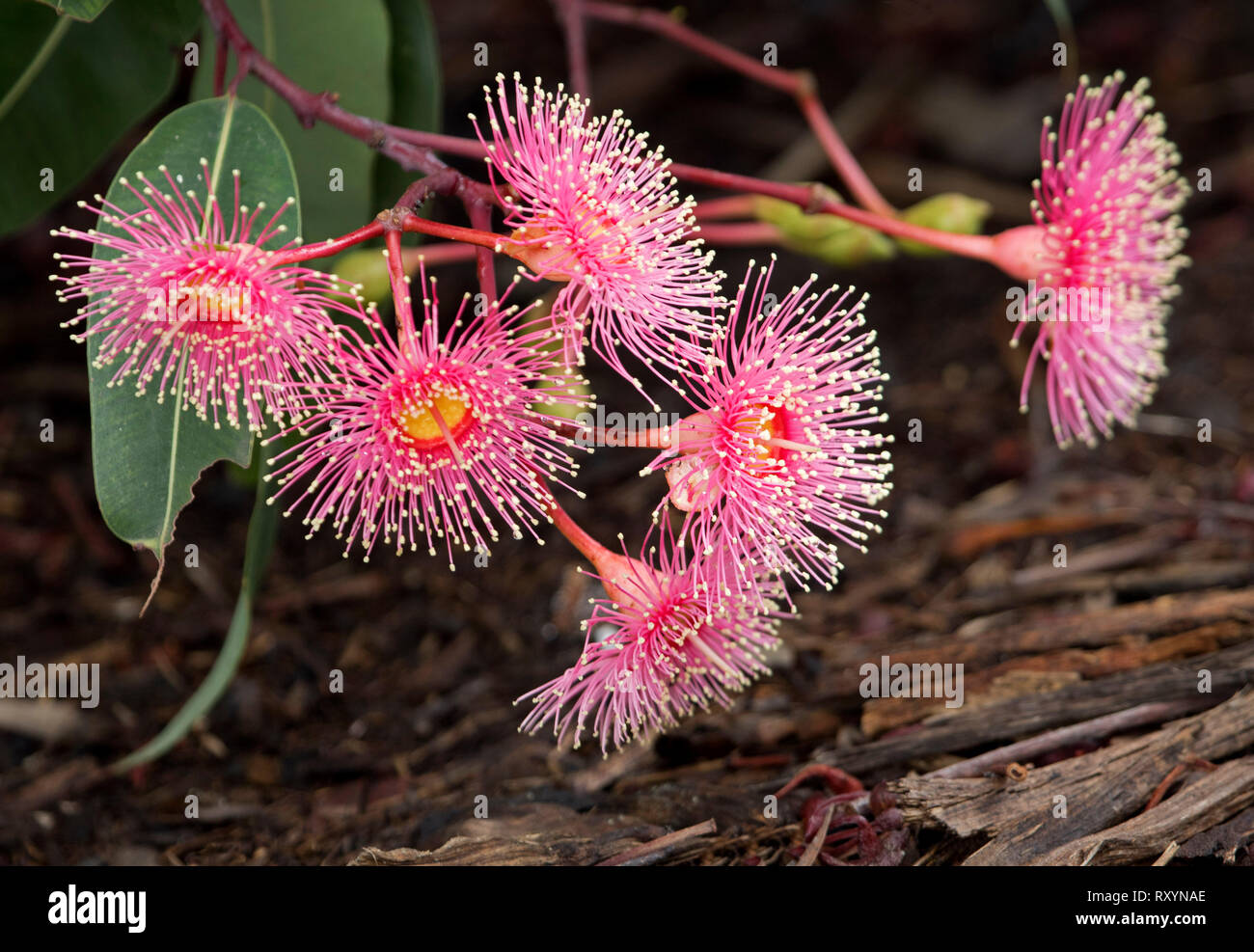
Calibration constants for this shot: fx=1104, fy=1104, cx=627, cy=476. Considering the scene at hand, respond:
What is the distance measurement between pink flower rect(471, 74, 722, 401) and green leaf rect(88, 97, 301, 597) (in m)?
0.30

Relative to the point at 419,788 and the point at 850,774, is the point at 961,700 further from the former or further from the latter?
the point at 419,788

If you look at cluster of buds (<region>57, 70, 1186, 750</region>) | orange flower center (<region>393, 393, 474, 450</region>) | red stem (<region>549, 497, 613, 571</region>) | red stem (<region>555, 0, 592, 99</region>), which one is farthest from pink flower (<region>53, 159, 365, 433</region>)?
red stem (<region>555, 0, 592, 99</region>)

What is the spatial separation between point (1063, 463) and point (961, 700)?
883 millimetres

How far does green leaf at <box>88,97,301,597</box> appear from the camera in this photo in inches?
53.1

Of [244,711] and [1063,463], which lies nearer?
[244,711]

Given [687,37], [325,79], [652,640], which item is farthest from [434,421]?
[687,37]

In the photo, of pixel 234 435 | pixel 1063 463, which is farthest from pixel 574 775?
pixel 1063 463

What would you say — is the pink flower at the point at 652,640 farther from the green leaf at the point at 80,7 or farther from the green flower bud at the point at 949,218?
the green leaf at the point at 80,7

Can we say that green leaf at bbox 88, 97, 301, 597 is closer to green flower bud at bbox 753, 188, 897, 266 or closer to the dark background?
the dark background

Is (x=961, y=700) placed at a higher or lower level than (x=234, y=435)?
lower

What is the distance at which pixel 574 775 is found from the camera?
169cm

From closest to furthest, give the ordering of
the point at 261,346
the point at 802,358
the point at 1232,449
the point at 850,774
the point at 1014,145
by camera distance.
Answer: the point at 261,346 < the point at 802,358 < the point at 850,774 < the point at 1232,449 < the point at 1014,145

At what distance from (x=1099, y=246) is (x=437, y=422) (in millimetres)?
1043
